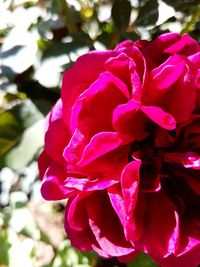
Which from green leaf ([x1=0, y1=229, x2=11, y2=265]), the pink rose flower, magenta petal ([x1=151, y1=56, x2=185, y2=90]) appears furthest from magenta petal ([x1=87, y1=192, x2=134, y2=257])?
green leaf ([x1=0, y1=229, x2=11, y2=265])

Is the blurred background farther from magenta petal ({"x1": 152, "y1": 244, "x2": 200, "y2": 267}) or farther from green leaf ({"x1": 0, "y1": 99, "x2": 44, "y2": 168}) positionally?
magenta petal ({"x1": 152, "y1": 244, "x2": 200, "y2": 267})

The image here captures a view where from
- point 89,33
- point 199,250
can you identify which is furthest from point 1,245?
point 199,250

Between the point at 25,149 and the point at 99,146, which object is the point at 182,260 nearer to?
the point at 99,146

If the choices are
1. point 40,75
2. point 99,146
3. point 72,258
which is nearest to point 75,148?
point 99,146

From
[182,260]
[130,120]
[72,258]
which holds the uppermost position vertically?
[130,120]

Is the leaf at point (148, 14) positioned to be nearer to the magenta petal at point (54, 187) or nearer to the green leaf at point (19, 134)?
the green leaf at point (19, 134)

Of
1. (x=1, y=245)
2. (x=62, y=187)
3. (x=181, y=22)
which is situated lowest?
(x=1, y=245)

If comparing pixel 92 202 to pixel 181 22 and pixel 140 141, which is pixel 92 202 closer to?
pixel 140 141
